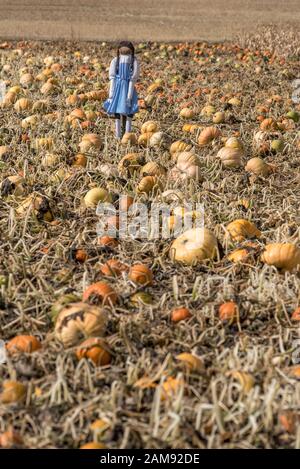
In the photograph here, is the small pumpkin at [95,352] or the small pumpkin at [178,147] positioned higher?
the small pumpkin at [178,147]

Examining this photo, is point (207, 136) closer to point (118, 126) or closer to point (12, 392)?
point (118, 126)

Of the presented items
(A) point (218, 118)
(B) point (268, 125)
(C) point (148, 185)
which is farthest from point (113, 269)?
(A) point (218, 118)

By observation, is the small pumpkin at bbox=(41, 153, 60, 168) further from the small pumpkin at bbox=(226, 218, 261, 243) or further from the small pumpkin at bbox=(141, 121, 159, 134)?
the small pumpkin at bbox=(226, 218, 261, 243)

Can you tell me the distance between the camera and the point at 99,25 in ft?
87.6

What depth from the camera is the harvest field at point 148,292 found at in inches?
130

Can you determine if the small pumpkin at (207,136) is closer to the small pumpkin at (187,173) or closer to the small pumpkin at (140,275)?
the small pumpkin at (187,173)

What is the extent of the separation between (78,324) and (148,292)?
0.85m

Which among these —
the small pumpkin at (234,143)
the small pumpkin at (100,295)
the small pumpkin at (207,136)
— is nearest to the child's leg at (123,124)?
the small pumpkin at (207,136)

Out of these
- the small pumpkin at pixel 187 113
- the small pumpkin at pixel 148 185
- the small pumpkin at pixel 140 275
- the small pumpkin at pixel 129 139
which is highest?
the small pumpkin at pixel 187 113

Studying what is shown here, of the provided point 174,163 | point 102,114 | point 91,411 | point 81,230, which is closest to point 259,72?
point 102,114

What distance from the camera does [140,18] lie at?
30250mm

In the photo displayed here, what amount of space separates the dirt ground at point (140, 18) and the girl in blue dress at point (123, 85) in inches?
600

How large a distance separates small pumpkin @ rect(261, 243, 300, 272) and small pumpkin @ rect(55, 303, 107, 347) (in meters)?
1.56

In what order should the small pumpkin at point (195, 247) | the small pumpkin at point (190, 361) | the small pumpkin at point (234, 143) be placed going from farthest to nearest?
the small pumpkin at point (234, 143) → the small pumpkin at point (195, 247) → the small pumpkin at point (190, 361)
